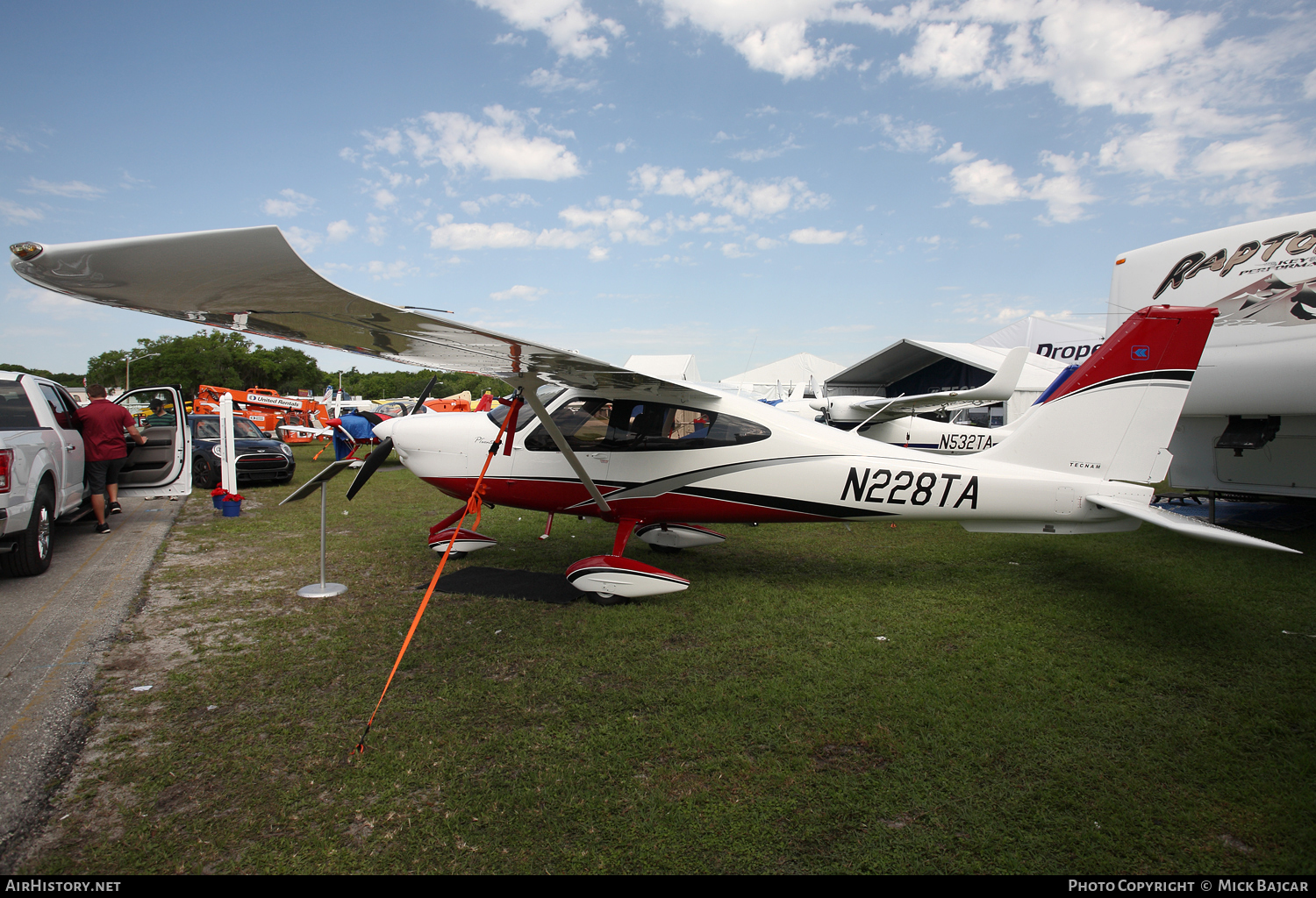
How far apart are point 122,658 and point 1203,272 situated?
1006 centimetres

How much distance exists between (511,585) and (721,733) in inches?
119

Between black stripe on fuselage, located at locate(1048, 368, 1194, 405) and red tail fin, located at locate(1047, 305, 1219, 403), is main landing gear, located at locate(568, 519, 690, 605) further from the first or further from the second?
red tail fin, located at locate(1047, 305, 1219, 403)

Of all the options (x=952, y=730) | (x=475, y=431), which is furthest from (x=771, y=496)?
(x=475, y=431)

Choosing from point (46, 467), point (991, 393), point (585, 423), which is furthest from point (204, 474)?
point (991, 393)

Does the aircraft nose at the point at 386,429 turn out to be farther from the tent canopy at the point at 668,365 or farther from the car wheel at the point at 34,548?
the tent canopy at the point at 668,365

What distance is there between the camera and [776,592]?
5.40 metres

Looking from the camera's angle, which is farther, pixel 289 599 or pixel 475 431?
pixel 475 431

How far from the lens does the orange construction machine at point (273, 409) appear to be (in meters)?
22.1

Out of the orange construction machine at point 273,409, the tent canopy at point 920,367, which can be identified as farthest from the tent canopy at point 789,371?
the orange construction machine at point 273,409

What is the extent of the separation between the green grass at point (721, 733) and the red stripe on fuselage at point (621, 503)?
70cm

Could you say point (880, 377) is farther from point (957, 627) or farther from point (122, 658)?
point (122, 658)

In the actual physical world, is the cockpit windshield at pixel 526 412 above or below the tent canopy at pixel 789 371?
below

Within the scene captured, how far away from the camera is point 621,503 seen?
18.7 ft

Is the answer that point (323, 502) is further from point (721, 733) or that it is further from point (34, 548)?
point (721, 733)
